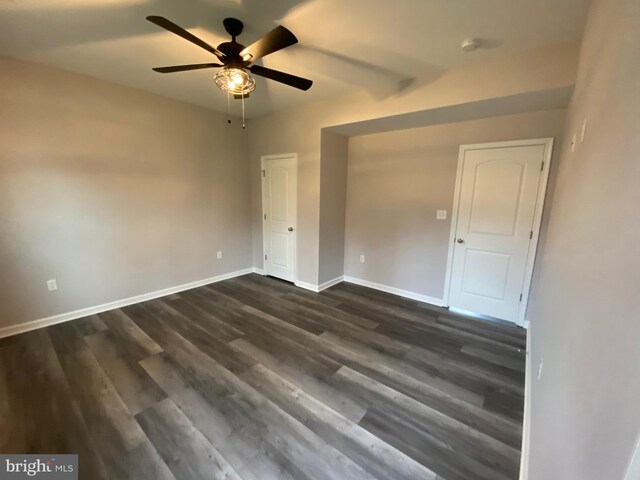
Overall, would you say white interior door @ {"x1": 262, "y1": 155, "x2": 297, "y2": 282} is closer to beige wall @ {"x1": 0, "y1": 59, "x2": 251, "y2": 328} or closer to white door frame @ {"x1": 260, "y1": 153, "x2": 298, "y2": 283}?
white door frame @ {"x1": 260, "y1": 153, "x2": 298, "y2": 283}

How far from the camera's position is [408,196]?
11.9 ft

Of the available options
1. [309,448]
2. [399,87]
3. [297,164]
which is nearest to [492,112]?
[399,87]

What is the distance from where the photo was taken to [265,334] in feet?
9.20

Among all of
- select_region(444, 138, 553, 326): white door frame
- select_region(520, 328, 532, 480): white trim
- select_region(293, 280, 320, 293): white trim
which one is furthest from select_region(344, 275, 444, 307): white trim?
select_region(520, 328, 532, 480): white trim

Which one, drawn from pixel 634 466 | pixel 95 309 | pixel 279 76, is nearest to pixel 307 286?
pixel 95 309

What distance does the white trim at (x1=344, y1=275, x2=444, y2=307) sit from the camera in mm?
3585

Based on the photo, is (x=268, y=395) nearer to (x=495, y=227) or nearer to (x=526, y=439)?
(x=526, y=439)

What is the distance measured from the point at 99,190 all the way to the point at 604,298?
4.12 metres

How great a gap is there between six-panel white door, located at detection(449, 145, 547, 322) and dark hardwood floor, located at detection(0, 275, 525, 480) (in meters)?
0.36

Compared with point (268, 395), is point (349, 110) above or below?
above

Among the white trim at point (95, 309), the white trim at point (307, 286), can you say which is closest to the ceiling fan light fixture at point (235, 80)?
the white trim at point (307, 286)

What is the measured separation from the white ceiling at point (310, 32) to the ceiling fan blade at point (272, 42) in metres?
0.29

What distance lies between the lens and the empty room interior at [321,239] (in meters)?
1.16

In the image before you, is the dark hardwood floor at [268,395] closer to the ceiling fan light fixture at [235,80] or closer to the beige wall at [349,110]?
the beige wall at [349,110]
